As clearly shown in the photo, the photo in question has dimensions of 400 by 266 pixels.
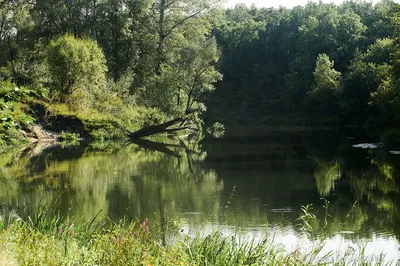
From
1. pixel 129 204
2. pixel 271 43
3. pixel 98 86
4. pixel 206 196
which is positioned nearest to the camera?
pixel 129 204

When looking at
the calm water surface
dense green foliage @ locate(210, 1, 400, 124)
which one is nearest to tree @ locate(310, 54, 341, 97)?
dense green foliage @ locate(210, 1, 400, 124)

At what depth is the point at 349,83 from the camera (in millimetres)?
54250

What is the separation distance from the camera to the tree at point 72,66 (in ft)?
120

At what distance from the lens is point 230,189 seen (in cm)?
1672

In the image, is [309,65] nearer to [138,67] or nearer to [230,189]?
[138,67]

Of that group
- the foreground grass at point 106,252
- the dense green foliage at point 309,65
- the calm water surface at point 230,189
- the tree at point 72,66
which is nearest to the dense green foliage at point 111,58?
the tree at point 72,66

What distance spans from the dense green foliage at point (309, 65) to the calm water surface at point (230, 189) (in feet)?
65.6

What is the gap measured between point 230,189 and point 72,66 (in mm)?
23084

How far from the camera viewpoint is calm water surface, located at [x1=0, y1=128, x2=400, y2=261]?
11.6 metres

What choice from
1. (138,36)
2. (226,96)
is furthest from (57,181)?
(226,96)

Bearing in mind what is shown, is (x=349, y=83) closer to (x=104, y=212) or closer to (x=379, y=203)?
(x=379, y=203)

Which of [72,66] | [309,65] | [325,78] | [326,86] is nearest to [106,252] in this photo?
[72,66]

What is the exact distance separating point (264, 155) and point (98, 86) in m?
16.2

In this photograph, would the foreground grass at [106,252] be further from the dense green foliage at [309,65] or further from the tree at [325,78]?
the tree at [325,78]
